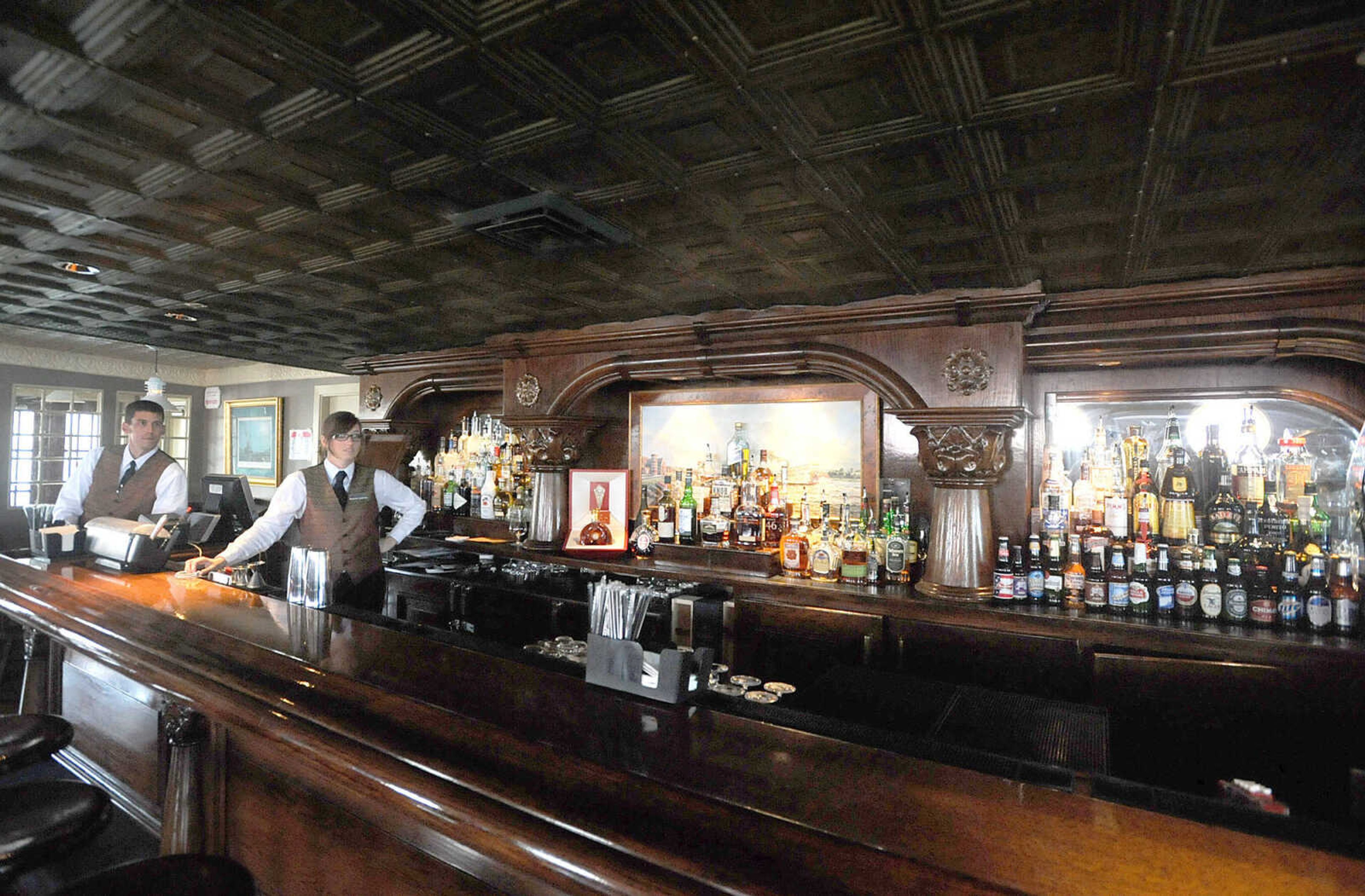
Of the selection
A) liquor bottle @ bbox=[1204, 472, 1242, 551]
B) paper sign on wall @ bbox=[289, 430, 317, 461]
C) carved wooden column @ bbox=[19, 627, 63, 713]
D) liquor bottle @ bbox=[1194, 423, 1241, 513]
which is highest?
paper sign on wall @ bbox=[289, 430, 317, 461]

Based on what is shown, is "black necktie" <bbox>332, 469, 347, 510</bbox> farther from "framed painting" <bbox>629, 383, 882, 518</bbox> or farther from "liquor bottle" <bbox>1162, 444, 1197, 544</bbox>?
"liquor bottle" <bbox>1162, 444, 1197, 544</bbox>

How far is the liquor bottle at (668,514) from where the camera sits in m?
4.57

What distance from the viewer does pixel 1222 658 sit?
2.79 meters

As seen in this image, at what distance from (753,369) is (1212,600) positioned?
95.9 inches

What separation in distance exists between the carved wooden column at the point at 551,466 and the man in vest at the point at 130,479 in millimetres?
2060

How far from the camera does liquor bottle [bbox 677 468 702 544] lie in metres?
4.49

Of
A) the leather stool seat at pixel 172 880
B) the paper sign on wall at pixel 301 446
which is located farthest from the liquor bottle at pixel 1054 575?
the paper sign on wall at pixel 301 446

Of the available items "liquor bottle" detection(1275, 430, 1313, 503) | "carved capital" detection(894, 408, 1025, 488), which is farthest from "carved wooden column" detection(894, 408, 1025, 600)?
"liquor bottle" detection(1275, 430, 1313, 503)

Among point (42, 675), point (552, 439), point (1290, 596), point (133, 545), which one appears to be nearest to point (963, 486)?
point (1290, 596)

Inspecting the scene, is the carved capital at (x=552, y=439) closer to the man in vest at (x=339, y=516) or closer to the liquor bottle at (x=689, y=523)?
the liquor bottle at (x=689, y=523)

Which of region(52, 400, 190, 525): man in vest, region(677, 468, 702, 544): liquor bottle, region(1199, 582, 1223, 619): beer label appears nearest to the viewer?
region(1199, 582, 1223, 619): beer label

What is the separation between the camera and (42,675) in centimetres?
259

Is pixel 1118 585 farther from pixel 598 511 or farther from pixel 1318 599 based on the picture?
pixel 598 511

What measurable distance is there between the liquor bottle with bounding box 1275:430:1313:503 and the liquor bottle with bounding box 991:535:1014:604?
119 cm
